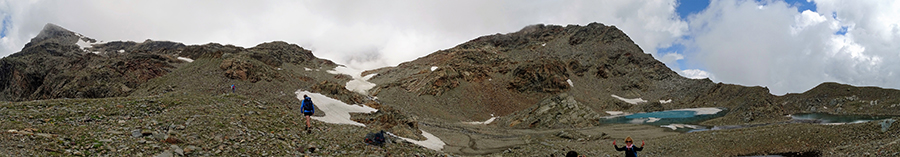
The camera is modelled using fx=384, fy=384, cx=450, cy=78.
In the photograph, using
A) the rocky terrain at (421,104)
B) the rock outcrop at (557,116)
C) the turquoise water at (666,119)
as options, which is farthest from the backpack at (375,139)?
the turquoise water at (666,119)

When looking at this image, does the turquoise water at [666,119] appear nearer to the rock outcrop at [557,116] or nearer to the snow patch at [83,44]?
the rock outcrop at [557,116]

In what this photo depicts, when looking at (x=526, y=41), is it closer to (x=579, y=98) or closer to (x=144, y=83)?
(x=579, y=98)

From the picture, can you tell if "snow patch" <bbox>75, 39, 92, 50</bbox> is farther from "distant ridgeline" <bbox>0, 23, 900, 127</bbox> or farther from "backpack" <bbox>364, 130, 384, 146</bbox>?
"backpack" <bbox>364, 130, 384, 146</bbox>

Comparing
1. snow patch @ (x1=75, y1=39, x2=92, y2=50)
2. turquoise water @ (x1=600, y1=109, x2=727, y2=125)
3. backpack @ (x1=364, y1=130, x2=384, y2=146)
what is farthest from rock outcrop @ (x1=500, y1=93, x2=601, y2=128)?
snow patch @ (x1=75, y1=39, x2=92, y2=50)

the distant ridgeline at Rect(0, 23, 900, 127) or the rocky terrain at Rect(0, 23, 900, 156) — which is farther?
the distant ridgeline at Rect(0, 23, 900, 127)

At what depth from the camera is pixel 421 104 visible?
79.7 m

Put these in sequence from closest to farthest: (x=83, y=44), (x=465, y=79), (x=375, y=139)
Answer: (x=375, y=139) → (x=465, y=79) → (x=83, y=44)

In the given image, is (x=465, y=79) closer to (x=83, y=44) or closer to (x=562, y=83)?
(x=562, y=83)

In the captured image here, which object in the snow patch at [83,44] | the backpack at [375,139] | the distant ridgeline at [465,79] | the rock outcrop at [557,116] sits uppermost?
the snow patch at [83,44]

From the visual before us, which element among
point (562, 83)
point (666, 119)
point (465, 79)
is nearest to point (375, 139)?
point (666, 119)

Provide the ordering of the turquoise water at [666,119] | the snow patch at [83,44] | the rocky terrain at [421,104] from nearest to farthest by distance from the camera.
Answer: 1. the rocky terrain at [421,104]
2. the turquoise water at [666,119]
3. the snow patch at [83,44]

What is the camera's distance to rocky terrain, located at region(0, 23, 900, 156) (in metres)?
13.6

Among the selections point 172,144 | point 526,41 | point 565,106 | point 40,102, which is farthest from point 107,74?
point 526,41

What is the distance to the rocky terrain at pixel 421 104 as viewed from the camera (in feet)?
44.6
